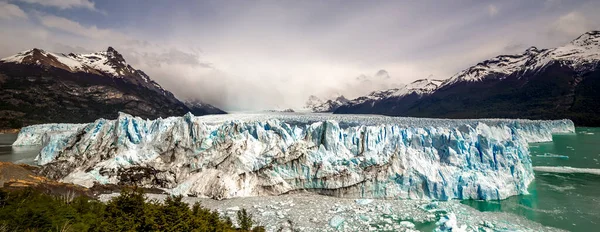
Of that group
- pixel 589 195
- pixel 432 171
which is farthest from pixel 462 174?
pixel 589 195

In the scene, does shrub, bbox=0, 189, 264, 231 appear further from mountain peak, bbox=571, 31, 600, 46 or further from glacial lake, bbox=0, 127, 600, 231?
mountain peak, bbox=571, 31, 600, 46

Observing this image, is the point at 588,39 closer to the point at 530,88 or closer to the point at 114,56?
the point at 530,88

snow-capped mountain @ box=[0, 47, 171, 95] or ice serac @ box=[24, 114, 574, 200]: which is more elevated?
snow-capped mountain @ box=[0, 47, 171, 95]

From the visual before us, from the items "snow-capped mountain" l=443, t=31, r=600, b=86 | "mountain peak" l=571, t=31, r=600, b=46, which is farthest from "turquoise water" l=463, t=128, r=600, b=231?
"mountain peak" l=571, t=31, r=600, b=46

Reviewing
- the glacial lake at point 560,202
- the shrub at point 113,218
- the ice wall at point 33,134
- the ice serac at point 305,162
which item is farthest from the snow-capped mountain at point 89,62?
the glacial lake at point 560,202

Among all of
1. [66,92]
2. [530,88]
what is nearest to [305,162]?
[66,92]

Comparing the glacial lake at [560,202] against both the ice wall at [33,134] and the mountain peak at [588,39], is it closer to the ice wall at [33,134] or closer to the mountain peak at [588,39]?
the ice wall at [33,134]
